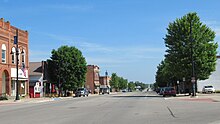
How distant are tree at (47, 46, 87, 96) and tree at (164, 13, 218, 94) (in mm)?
28220

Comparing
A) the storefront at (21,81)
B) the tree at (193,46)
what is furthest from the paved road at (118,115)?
the storefront at (21,81)

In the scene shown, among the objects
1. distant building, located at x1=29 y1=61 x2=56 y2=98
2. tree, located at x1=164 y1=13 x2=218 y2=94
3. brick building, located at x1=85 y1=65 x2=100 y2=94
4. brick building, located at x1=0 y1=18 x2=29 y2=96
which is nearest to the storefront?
brick building, located at x1=0 y1=18 x2=29 y2=96

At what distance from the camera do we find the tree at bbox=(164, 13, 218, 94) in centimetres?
5441

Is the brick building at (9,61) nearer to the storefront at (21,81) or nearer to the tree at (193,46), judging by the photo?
the storefront at (21,81)

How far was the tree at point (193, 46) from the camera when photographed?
54.4 meters

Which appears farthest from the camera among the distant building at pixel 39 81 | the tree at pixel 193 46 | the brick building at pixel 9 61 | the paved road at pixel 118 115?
the distant building at pixel 39 81

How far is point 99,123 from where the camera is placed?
17.1m

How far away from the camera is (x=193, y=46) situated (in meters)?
54.5

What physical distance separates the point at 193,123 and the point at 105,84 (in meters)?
155

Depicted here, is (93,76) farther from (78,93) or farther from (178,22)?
(178,22)

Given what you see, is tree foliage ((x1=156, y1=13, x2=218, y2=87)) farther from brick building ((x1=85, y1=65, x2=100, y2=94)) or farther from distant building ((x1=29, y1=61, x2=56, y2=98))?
brick building ((x1=85, y1=65, x2=100, y2=94))

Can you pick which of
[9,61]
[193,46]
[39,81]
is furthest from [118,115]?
[39,81]

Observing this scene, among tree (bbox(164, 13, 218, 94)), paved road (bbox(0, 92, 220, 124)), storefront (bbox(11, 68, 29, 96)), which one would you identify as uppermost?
tree (bbox(164, 13, 218, 94))

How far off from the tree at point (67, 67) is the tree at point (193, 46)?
28.2m
